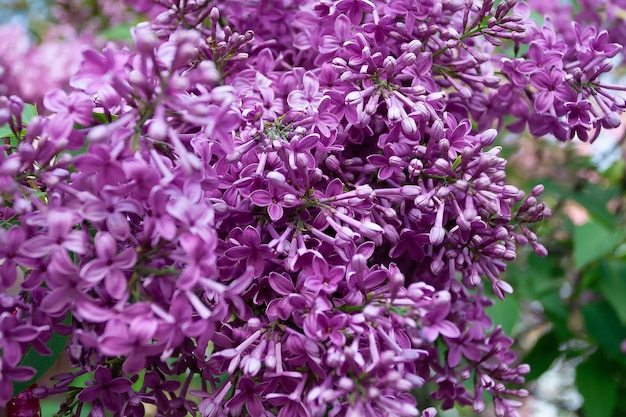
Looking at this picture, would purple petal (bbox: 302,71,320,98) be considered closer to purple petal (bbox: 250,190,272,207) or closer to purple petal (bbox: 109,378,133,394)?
purple petal (bbox: 250,190,272,207)

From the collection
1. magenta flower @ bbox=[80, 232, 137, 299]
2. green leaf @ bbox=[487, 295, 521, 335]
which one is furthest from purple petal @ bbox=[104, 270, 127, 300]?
green leaf @ bbox=[487, 295, 521, 335]

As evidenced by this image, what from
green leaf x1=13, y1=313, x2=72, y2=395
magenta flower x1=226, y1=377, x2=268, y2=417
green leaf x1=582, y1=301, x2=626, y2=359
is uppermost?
magenta flower x1=226, y1=377, x2=268, y2=417

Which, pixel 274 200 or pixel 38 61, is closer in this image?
pixel 274 200

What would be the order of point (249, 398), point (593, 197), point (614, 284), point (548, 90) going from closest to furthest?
point (249, 398), point (548, 90), point (614, 284), point (593, 197)

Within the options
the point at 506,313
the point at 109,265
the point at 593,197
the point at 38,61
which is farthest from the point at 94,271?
the point at 38,61

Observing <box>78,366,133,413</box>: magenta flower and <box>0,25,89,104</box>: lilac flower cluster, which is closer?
<box>78,366,133,413</box>: magenta flower

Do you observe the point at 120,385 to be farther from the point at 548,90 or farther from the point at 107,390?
the point at 548,90

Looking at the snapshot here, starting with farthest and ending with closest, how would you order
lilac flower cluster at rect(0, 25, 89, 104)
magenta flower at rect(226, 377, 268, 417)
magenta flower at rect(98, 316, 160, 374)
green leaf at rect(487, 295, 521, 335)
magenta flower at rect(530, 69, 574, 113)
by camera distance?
lilac flower cluster at rect(0, 25, 89, 104) → green leaf at rect(487, 295, 521, 335) → magenta flower at rect(530, 69, 574, 113) → magenta flower at rect(226, 377, 268, 417) → magenta flower at rect(98, 316, 160, 374)
